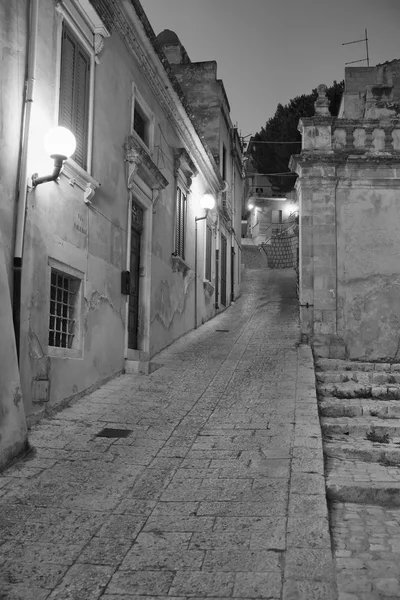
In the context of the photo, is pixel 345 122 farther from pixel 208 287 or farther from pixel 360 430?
pixel 360 430

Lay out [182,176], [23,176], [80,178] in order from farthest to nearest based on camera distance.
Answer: [182,176] → [80,178] → [23,176]

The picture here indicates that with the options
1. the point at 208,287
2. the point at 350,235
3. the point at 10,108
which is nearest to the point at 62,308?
the point at 10,108

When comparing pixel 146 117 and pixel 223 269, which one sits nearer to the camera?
pixel 146 117

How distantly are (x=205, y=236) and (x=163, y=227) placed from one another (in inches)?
174

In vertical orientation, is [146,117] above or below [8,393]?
above

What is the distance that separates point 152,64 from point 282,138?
3631cm

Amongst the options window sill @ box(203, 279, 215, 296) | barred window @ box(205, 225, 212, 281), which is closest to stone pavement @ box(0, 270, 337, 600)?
window sill @ box(203, 279, 215, 296)

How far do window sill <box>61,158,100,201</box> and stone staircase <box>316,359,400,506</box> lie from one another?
3888 millimetres

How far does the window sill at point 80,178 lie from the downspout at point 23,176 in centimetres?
84

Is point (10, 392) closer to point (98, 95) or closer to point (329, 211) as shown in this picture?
point (98, 95)

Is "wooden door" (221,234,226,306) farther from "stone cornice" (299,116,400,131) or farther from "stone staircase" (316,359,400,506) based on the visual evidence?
"stone staircase" (316,359,400,506)

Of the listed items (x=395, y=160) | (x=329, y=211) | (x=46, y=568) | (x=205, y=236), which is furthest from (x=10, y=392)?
(x=205, y=236)

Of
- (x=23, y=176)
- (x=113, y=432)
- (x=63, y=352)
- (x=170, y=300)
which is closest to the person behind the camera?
(x=23, y=176)

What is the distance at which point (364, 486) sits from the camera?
472cm
